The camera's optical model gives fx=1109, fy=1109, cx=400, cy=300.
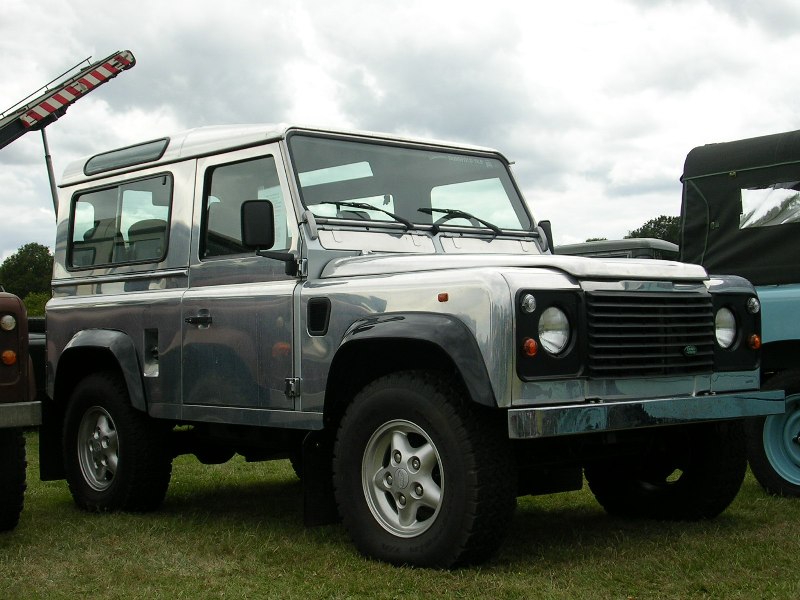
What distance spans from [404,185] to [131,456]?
2437mm

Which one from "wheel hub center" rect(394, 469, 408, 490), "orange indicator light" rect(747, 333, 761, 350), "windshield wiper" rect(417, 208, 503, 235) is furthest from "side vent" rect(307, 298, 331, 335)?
"orange indicator light" rect(747, 333, 761, 350)

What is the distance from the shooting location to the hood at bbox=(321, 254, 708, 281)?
16.5 feet

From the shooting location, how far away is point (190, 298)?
6.52 metres

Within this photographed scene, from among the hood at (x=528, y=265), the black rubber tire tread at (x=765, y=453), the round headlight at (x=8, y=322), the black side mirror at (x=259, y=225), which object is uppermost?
the black side mirror at (x=259, y=225)

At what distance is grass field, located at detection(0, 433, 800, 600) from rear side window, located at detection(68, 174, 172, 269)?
168cm

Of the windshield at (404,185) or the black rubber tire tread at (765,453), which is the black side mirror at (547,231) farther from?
the black rubber tire tread at (765,453)

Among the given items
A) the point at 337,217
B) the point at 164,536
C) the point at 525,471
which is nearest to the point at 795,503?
the point at 525,471

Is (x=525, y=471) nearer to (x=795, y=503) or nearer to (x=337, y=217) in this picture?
(x=337, y=217)

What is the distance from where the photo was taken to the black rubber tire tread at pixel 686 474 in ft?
19.7

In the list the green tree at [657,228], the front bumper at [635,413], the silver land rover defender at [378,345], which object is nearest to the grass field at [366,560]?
the silver land rover defender at [378,345]

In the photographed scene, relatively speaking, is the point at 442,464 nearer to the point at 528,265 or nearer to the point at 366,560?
the point at 366,560

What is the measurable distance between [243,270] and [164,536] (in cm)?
155

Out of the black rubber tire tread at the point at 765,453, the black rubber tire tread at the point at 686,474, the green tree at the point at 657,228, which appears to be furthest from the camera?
the green tree at the point at 657,228

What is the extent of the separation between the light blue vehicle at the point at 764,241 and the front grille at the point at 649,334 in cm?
188
